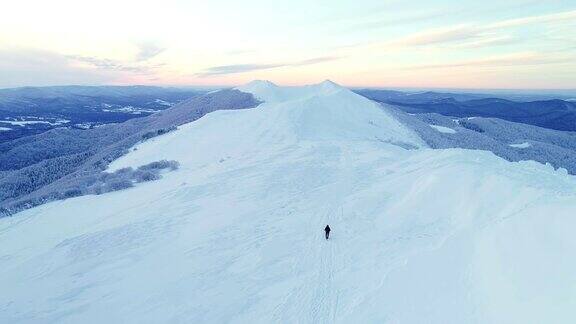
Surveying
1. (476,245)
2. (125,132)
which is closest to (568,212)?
(476,245)

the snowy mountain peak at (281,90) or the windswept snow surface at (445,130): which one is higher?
the snowy mountain peak at (281,90)

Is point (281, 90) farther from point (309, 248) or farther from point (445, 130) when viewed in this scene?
point (309, 248)

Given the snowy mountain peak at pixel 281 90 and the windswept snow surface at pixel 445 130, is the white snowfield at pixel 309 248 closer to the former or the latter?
the windswept snow surface at pixel 445 130

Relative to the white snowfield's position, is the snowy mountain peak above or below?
above

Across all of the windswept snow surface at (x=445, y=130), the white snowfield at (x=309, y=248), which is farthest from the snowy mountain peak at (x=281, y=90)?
the white snowfield at (x=309, y=248)

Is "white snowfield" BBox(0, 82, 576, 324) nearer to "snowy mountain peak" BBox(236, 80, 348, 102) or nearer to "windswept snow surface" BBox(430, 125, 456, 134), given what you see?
"windswept snow surface" BBox(430, 125, 456, 134)

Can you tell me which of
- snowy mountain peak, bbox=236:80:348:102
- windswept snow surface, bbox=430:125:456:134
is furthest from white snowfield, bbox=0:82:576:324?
snowy mountain peak, bbox=236:80:348:102

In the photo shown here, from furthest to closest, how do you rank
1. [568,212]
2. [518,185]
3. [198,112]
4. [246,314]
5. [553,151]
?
[198,112] < [553,151] < [518,185] < [568,212] < [246,314]

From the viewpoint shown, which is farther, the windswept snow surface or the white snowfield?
the windswept snow surface

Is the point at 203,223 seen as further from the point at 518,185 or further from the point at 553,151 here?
the point at 553,151
